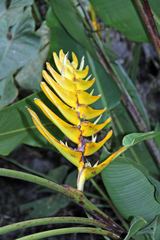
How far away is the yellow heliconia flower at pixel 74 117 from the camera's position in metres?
0.31

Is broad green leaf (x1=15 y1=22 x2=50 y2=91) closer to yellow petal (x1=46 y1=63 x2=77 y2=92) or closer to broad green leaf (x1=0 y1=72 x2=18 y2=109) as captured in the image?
broad green leaf (x1=0 y1=72 x2=18 y2=109)

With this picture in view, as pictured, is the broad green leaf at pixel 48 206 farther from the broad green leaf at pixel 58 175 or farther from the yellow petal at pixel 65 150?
the yellow petal at pixel 65 150

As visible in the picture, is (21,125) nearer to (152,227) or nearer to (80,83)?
(80,83)

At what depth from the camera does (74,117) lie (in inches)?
13.6

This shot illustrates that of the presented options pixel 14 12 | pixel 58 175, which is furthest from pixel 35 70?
pixel 58 175

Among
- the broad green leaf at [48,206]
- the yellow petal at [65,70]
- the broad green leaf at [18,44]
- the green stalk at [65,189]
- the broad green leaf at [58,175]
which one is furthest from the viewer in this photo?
the broad green leaf at [58,175]

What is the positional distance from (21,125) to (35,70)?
0.32 meters

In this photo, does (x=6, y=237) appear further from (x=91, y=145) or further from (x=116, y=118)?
(x=91, y=145)

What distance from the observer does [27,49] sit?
78 cm

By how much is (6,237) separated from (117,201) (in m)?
0.78

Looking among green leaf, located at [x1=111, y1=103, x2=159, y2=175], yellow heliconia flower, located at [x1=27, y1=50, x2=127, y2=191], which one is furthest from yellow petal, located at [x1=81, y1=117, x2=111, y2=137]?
green leaf, located at [x1=111, y1=103, x2=159, y2=175]

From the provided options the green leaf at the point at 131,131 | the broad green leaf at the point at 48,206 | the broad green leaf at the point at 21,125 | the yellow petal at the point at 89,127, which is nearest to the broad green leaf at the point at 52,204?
the broad green leaf at the point at 48,206

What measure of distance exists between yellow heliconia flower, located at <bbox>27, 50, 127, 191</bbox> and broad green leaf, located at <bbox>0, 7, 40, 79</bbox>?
43 cm

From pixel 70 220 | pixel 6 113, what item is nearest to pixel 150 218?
pixel 70 220
